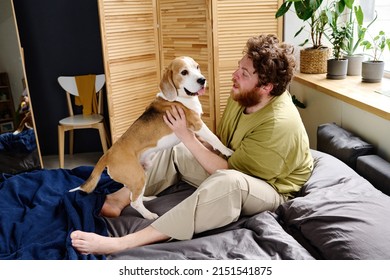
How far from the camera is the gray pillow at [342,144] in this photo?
2.13 m

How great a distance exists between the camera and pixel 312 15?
2.97 m

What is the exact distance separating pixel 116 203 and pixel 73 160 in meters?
2.15

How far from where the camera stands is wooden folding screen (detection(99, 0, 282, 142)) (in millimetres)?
3332

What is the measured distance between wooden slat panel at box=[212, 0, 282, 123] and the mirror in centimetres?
167

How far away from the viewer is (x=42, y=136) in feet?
13.7

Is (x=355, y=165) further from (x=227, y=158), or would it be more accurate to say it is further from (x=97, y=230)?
(x=97, y=230)

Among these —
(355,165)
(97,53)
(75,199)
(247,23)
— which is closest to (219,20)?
(247,23)

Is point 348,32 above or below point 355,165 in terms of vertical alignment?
above

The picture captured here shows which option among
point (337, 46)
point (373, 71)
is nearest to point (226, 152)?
point (373, 71)

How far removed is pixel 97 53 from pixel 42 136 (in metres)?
1.05

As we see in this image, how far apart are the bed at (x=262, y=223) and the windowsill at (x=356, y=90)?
22 cm

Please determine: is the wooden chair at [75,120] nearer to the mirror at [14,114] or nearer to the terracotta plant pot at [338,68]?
the mirror at [14,114]

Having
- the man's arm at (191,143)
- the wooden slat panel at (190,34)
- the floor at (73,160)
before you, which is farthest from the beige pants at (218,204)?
the floor at (73,160)

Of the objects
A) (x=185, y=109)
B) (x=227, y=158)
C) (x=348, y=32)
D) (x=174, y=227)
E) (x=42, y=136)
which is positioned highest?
(x=348, y=32)
